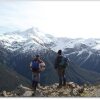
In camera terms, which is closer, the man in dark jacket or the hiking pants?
the hiking pants

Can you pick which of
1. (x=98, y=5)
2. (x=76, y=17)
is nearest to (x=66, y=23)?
(x=76, y=17)

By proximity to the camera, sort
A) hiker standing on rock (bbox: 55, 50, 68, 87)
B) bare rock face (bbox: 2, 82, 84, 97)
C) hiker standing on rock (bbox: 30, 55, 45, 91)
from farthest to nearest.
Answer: hiker standing on rock (bbox: 55, 50, 68, 87), hiker standing on rock (bbox: 30, 55, 45, 91), bare rock face (bbox: 2, 82, 84, 97)

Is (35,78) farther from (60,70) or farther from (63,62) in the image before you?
(63,62)

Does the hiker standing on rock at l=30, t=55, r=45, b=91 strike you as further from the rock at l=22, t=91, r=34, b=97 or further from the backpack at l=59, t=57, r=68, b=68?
the backpack at l=59, t=57, r=68, b=68

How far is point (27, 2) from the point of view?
17.9m

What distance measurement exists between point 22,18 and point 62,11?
1938mm

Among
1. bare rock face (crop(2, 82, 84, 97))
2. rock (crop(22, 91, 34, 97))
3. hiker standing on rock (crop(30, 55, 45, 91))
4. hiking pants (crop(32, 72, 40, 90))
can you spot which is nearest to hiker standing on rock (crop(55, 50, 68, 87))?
bare rock face (crop(2, 82, 84, 97))

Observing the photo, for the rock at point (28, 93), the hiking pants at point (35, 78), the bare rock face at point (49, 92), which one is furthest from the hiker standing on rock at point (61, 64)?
the rock at point (28, 93)

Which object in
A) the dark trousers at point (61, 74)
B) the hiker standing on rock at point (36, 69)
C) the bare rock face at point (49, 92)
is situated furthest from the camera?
the dark trousers at point (61, 74)

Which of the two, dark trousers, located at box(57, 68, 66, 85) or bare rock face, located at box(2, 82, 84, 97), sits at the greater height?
dark trousers, located at box(57, 68, 66, 85)

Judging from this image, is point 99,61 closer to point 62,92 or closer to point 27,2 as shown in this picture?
point 62,92

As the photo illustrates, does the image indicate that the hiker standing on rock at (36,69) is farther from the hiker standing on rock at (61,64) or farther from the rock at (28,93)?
the hiker standing on rock at (61,64)

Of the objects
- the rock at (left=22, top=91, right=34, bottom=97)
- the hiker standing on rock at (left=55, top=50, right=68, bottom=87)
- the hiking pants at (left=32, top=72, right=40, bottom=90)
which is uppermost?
the hiker standing on rock at (left=55, top=50, right=68, bottom=87)

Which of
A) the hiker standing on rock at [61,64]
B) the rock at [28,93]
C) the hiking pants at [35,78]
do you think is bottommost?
the rock at [28,93]
